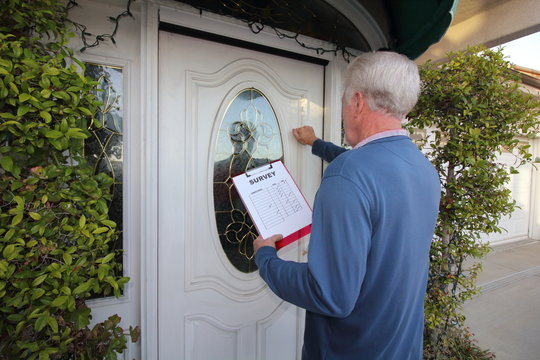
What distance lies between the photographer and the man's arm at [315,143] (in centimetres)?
171

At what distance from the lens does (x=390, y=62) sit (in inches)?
37.2

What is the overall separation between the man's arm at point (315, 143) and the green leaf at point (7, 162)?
141cm

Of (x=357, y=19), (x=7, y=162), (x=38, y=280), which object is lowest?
(x=38, y=280)

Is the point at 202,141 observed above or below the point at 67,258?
above

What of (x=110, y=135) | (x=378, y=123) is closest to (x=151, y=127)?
(x=110, y=135)

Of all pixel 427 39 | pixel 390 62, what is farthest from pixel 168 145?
pixel 427 39

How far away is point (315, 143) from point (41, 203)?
4.58 feet

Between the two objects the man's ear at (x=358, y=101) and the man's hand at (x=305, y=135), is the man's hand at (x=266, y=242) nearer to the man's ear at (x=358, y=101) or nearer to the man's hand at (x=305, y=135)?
the man's ear at (x=358, y=101)

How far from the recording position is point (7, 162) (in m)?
0.85

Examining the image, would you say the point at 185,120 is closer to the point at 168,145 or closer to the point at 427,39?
the point at 168,145

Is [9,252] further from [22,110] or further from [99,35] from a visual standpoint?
[99,35]

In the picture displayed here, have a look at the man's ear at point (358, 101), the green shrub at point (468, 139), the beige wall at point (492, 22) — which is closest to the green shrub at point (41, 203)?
the man's ear at point (358, 101)

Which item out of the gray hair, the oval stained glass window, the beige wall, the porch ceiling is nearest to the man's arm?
the oval stained glass window

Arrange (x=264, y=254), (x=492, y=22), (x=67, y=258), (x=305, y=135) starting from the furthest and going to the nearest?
(x=492, y=22)
(x=305, y=135)
(x=264, y=254)
(x=67, y=258)
